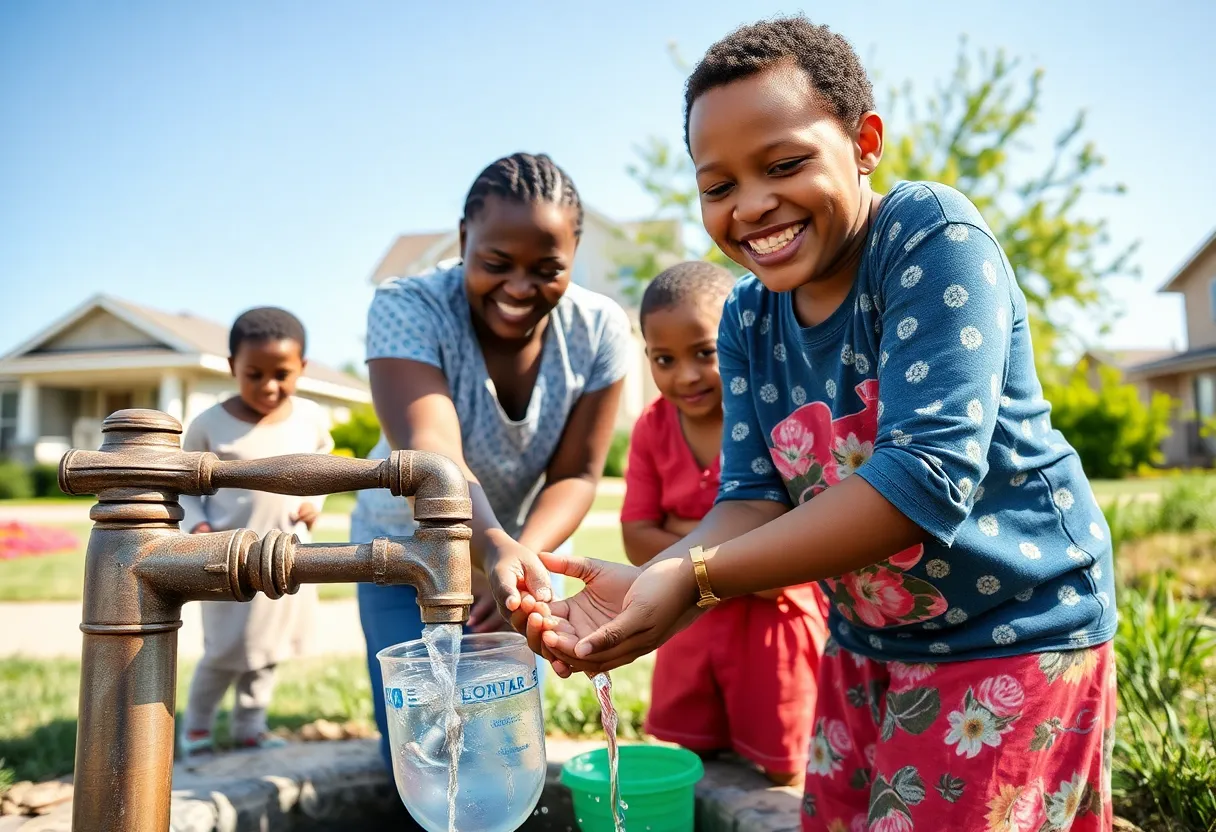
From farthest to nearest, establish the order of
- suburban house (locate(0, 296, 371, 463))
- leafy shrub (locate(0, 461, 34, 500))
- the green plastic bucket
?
1. suburban house (locate(0, 296, 371, 463))
2. leafy shrub (locate(0, 461, 34, 500))
3. the green plastic bucket

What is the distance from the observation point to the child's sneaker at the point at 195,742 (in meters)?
3.45

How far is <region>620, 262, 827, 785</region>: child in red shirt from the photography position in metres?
2.93

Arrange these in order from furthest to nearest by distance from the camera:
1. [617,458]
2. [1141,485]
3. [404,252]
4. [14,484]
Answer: [404,252], [14,484], [617,458], [1141,485]

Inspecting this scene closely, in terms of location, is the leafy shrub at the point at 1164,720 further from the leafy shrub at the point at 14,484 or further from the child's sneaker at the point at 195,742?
the leafy shrub at the point at 14,484

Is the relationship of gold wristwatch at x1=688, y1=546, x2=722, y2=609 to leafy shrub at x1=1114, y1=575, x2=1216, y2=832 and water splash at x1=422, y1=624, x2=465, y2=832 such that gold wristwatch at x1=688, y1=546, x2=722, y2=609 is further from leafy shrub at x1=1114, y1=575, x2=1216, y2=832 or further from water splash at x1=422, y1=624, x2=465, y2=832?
leafy shrub at x1=1114, y1=575, x2=1216, y2=832

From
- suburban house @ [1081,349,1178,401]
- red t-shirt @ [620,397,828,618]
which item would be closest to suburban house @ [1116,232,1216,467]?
suburban house @ [1081,349,1178,401]

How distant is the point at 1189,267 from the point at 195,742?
29.0 meters

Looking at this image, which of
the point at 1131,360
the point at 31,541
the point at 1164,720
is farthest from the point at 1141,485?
the point at 1131,360

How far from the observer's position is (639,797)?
7.26 ft

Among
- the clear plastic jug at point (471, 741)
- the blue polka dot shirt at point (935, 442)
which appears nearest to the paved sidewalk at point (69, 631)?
the clear plastic jug at point (471, 741)

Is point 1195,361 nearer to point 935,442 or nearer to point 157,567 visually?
point 935,442

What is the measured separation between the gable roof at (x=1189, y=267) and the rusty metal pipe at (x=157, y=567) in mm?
28641

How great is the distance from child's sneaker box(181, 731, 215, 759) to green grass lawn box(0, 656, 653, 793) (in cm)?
15

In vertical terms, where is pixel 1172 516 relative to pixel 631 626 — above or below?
below
